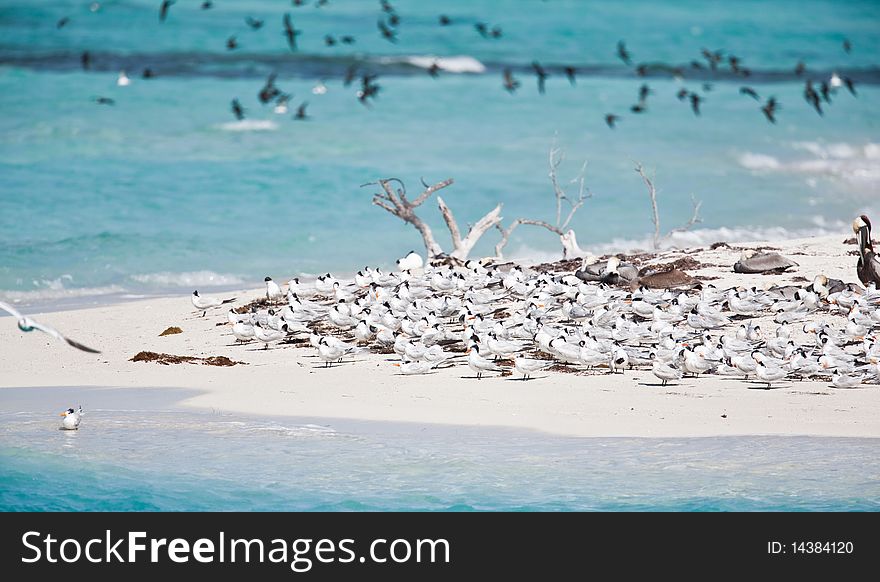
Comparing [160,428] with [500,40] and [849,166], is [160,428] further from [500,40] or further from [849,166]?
[500,40]

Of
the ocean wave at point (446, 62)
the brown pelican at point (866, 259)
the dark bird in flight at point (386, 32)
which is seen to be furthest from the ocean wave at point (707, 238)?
the ocean wave at point (446, 62)

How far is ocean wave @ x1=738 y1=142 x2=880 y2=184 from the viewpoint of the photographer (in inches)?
1362

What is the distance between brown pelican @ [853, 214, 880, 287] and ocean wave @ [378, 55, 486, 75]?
28.2 meters

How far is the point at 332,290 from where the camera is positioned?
17344 millimetres

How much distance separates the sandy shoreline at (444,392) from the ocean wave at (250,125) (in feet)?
68.8

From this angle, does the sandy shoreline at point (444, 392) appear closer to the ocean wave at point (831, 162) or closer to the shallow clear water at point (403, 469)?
the shallow clear water at point (403, 469)

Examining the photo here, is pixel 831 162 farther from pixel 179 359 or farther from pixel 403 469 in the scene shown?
pixel 403 469

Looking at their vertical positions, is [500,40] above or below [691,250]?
above

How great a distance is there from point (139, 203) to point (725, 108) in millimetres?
21220

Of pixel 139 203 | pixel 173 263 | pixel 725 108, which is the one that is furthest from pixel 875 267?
pixel 725 108

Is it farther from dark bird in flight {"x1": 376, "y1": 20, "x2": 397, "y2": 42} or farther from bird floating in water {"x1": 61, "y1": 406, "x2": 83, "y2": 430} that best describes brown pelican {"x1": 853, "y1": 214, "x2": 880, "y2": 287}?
dark bird in flight {"x1": 376, "y1": 20, "x2": 397, "y2": 42}

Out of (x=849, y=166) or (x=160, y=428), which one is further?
(x=849, y=166)

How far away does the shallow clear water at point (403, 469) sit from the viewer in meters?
9.14

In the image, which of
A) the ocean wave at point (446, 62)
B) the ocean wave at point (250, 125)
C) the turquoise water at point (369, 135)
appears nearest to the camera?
the turquoise water at point (369, 135)
